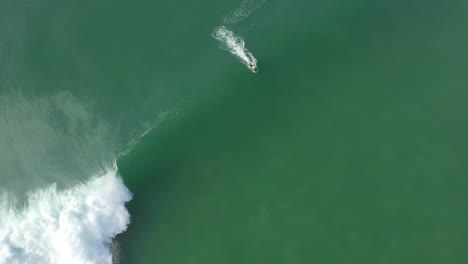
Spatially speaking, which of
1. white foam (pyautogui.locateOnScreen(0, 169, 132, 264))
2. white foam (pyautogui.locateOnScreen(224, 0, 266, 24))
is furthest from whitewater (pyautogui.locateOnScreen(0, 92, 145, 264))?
white foam (pyautogui.locateOnScreen(224, 0, 266, 24))

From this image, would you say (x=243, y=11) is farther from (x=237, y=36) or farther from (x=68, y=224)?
(x=68, y=224)

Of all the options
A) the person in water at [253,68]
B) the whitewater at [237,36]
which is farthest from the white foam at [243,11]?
the person in water at [253,68]

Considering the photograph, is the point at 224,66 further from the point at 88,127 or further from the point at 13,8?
the point at 13,8

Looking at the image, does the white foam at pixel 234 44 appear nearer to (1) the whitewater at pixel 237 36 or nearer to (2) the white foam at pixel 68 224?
(1) the whitewater at pixel 237 36

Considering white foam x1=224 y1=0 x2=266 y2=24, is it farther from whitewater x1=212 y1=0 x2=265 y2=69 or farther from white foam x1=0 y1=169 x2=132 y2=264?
white foam x1=0 y1=169 x2=132 y2=264

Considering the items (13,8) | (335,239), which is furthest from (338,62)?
(13,8)

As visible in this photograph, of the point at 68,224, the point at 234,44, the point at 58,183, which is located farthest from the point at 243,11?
the point at 68,224
